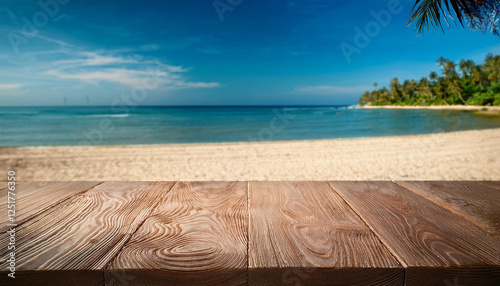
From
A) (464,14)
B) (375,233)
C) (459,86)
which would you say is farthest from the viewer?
(459,86)

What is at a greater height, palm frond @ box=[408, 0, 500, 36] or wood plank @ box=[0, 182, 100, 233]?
palm frond @ box=[408, 0, 500, 36]

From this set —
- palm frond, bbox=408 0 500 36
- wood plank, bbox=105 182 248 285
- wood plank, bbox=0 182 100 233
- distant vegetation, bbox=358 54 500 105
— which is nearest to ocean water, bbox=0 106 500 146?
palm frond, bbox=408 0 500 36

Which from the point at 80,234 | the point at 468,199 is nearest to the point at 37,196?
the point at 80,234

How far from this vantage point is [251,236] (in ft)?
2.63

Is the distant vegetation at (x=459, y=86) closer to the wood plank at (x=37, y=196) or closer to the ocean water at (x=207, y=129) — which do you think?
the ocean water at (x=207, y=129)

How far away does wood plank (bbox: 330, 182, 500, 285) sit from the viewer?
651 mm

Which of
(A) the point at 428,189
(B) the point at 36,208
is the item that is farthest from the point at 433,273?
(B) the point at 36,208

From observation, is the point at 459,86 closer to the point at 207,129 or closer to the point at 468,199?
the point at 207,129

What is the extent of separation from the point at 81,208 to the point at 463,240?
1360mm

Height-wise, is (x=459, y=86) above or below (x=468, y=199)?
above

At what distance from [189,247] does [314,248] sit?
360 millimetres

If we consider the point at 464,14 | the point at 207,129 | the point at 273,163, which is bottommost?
the point at 273,163

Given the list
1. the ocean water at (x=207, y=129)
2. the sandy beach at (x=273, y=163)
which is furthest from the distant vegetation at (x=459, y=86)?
the sandy beach at (x=273, y=163)

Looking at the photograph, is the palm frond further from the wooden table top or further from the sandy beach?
the sandy beach
